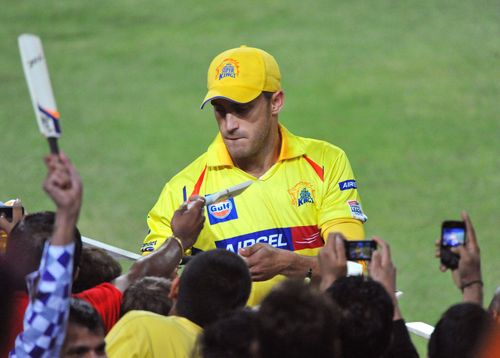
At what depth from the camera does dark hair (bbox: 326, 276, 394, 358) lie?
395cm

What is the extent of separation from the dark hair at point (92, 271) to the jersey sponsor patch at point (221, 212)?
0.63 m

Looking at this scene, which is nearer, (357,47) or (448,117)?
(448,117)

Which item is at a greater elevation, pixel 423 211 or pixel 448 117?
pixel 448 117

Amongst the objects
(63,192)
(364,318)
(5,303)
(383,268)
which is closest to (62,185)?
(63,192)

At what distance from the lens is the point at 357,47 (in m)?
15.5

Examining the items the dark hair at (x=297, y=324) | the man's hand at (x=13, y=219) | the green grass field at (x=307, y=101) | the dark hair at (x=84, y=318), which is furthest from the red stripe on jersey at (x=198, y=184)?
the green grass field at (x=307, y=101)

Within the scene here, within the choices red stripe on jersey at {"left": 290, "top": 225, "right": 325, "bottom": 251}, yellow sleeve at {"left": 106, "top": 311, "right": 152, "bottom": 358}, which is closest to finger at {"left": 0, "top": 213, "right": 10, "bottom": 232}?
red stripe on jersey at {"left": 290, "top": 225, "right": 325, "bottom": 251}

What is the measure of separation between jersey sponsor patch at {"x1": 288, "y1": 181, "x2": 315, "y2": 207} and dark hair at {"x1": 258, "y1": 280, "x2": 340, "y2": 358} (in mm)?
2167

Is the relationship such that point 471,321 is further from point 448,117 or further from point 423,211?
point 448,117

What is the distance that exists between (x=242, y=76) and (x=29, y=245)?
5.31 feet

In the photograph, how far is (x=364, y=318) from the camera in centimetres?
397

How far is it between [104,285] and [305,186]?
1245 millimetres

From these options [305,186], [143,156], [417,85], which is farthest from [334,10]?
[305,186]

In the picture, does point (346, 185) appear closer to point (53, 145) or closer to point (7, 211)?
point (7, 211)
